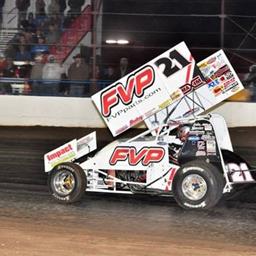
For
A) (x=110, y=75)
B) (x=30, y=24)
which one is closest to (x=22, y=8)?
(x=30, y=24)

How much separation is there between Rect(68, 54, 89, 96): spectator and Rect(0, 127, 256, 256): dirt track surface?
7280 millimetres

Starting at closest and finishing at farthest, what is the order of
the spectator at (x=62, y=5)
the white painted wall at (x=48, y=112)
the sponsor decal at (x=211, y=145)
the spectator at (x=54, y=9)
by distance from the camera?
the sponsor decal at (x=211, y=145) → the white painted wall at (x=48, y=112) → the spectator at (x=54, y=9) → the spectator at (x=62, y=5)

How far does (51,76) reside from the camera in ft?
55.5

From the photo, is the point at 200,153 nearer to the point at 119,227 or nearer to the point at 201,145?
the point at 201,145

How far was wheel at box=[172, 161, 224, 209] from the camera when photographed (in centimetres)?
686

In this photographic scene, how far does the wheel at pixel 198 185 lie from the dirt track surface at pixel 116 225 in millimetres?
148

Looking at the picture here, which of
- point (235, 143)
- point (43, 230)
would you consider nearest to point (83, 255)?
point (43, 230)

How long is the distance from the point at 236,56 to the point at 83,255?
11.9 meters

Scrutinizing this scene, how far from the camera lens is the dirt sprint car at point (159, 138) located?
7270 mm

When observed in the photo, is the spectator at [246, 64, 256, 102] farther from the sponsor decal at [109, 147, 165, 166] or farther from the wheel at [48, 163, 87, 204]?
the wheel at [48, 163, 87, 204]

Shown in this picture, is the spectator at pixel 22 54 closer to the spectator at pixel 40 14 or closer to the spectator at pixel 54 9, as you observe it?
the spectator at pixel 40 14

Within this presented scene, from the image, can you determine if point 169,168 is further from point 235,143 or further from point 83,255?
point 235,143

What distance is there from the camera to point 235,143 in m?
13.1

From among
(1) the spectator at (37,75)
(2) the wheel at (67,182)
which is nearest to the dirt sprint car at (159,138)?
(2) the wheel at (67,182)
